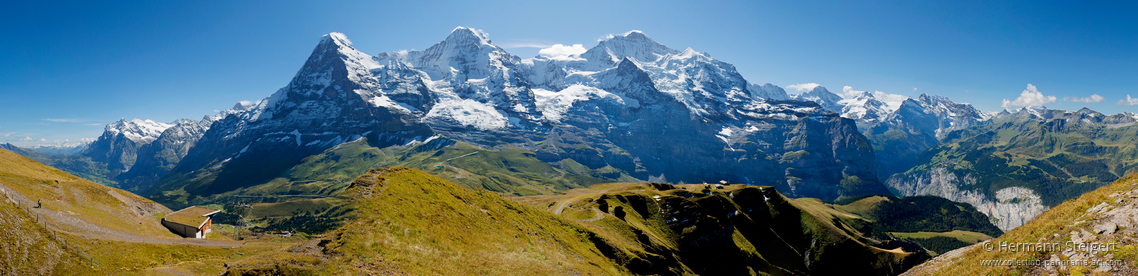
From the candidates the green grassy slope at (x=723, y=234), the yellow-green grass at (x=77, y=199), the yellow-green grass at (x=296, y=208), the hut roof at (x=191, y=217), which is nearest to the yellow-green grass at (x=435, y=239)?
the yellow-green grass at (x=296, y=208)

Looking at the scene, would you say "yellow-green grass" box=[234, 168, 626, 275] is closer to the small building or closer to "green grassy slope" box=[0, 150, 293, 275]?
"green grassy slope" box=[0, 150, 293, 275]

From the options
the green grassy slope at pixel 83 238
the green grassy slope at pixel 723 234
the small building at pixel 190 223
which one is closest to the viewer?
the green grassy slope at pixel 83 238

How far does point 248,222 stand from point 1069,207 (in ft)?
207

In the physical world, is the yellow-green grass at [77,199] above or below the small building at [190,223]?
above

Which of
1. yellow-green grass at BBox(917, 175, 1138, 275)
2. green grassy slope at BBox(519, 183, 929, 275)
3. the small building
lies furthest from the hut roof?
yellow-green grass at BBox(917, 175, 1138, 275)

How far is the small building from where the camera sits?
1524 inches

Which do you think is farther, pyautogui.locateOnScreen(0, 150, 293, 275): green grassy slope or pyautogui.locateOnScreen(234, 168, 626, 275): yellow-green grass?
pyautogui.locateOnScreen(234, 168, 626, 275): yellow-green grass

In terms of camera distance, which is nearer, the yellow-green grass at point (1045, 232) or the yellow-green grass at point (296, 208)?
the yellow-green grass at point (1045, 232)

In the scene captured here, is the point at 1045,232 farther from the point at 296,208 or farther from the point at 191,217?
the point at 191,217

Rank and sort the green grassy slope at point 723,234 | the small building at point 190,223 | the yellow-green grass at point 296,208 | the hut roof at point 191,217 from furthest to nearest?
1. the green grassy slope at point 723,234
2. the hut roof at point 191,217
3. the small building at point 190,223
4. the yellow-green grass at point 296,208

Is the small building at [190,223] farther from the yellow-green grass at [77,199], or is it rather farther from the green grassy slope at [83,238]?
the green grassy slope at [83,238]

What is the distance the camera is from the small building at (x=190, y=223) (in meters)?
38.7

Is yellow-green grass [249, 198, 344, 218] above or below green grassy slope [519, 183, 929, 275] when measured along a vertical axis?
above

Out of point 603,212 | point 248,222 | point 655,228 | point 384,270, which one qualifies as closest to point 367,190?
point 248,222
